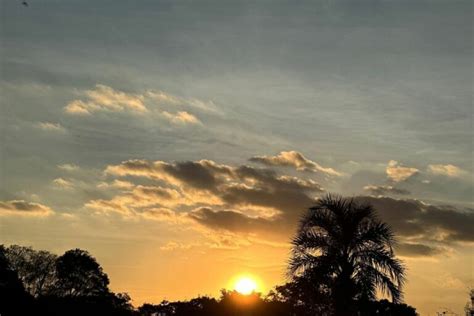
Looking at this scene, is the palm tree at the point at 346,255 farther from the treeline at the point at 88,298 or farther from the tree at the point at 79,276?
the tree at the point at 79,276

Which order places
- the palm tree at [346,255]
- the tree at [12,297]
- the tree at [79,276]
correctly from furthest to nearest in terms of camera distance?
1. the tree at [79,276]
2. the tree at [12,297]
3. the palm tree at [346,255]

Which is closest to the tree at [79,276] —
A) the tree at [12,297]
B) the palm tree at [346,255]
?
the tree at [12,297]

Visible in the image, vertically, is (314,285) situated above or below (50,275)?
below

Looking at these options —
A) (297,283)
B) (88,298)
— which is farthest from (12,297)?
(297,283)

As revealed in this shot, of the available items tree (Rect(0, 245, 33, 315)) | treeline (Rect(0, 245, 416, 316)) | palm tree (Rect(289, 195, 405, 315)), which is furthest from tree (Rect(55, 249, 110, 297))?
palm tree (Rect(289, 195, 405, 315))

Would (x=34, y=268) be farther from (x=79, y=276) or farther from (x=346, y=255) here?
(x=346, y=255)

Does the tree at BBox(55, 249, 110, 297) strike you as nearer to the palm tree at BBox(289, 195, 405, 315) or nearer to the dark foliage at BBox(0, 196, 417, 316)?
the dark foliage at BBox(0, 196, 417, 316)

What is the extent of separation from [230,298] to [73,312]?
17.3m

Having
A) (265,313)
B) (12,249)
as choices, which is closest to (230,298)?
(265,313)

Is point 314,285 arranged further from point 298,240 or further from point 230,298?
point 230,298

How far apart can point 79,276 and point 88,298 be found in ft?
28.9

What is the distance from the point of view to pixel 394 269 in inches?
966

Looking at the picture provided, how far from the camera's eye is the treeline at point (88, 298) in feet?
196

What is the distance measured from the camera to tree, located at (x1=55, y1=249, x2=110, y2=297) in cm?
9031
